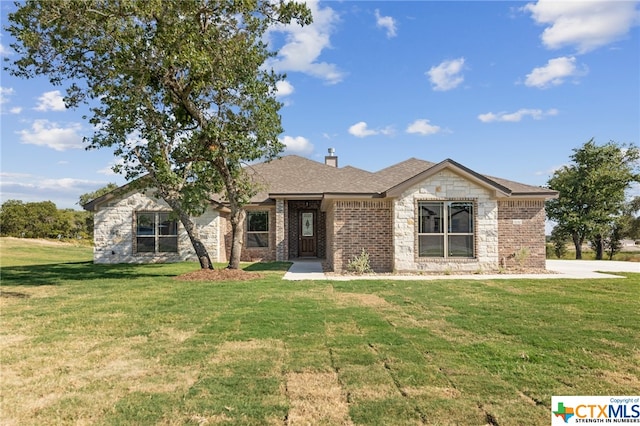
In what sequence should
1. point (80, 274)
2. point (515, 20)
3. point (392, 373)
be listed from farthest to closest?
1. point (80, 274)
2. point (515, 20)
3. point (392, 373)

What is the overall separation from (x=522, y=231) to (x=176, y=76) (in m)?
12.5

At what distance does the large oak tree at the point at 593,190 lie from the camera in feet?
80.7

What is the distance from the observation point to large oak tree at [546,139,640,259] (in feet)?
80.7

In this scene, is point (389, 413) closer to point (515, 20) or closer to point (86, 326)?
point (86, 326)

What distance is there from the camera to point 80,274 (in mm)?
13930

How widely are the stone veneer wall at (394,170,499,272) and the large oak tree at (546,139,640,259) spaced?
15.3 metres

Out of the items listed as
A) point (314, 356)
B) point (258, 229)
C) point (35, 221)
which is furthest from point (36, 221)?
point (314, 356)

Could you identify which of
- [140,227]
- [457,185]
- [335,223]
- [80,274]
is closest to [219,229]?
[140,227]

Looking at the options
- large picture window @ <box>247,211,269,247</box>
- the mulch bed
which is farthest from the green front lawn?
large picture window @ <box>247,211,269,247</box>

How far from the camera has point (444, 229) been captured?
13.5 metres

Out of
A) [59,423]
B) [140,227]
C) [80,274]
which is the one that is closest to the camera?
[59,423]

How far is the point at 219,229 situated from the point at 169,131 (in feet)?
23.6

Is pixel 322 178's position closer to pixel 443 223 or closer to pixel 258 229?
pixel 258 229

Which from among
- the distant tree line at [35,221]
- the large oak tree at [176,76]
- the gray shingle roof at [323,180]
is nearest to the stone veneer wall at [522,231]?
the gray shingle roof at [323,180]
